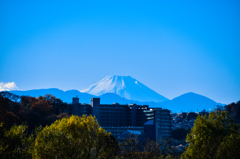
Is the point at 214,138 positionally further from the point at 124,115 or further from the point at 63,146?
the point at 124,115

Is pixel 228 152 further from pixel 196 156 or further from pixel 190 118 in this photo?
pixel 190 118

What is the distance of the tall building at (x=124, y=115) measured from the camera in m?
98.5

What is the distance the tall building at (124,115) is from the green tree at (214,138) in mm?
56306

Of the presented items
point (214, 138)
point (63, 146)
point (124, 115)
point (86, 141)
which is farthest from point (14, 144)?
point (124, 115)

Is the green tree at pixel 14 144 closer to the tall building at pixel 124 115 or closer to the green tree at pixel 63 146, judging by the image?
the green tree at pixel 63 146

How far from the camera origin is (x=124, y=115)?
11625cm

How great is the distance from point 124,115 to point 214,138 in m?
81.7

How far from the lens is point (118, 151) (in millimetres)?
41719

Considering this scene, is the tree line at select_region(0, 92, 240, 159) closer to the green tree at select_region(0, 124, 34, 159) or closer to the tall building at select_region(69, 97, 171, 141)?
the green tree at select_region(0, 124, 34, 159)

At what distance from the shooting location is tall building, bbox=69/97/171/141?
98500 millimetres

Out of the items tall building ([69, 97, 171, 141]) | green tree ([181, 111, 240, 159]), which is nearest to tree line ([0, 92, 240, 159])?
green tree ([181, 111, 240, 159])

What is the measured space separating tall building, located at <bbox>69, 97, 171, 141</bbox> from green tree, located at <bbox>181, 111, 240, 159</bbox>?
2217 inches

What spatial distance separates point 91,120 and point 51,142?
12.1 m

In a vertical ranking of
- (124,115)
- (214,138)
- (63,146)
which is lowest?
(63,146)
